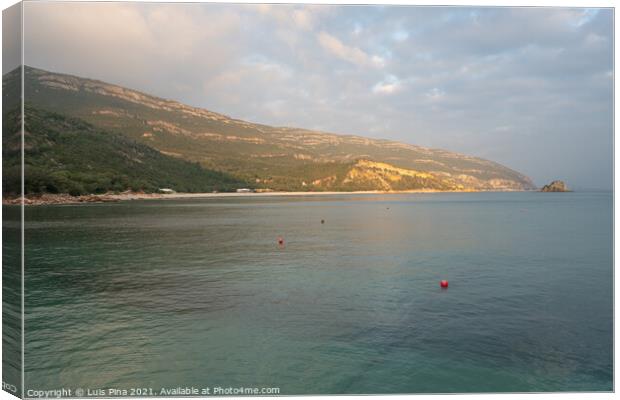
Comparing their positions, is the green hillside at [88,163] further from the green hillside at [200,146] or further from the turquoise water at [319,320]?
the turquoise water at [319,320]

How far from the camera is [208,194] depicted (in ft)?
394

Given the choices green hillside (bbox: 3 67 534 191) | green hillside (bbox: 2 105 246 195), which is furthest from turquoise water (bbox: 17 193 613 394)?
green hillside (bbox: 3 67 534 191)

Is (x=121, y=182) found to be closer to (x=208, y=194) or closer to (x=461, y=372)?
(x=208, y=194)

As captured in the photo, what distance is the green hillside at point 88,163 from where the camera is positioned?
6512 centimetres

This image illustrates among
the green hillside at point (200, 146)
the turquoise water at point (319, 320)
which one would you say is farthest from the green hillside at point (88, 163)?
the turquoise water at point (319, 320)

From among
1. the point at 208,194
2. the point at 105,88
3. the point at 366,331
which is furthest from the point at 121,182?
the point at 105,88

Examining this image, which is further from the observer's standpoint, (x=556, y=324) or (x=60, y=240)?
(x=60, y=240)

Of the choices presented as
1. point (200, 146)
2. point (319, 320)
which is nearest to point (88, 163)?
point (319, 320)

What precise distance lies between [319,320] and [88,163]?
85034 millimetres

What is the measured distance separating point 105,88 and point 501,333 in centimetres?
20636

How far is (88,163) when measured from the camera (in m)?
83.5

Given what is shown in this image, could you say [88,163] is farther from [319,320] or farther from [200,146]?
[200,146]

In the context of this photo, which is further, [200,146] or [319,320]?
[200,146]

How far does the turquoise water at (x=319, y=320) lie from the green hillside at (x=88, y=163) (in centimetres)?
3382
